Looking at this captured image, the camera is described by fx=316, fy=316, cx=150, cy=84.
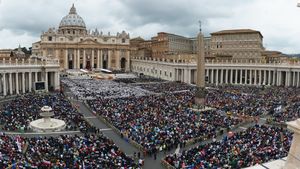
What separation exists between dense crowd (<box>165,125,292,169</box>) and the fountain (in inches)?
511

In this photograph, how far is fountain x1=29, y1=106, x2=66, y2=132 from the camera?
2934 centimetres

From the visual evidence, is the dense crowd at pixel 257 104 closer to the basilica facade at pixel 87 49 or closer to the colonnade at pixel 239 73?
the colonnade at pixel 239 73

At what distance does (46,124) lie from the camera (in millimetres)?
29938

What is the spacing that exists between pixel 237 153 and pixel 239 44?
268ft

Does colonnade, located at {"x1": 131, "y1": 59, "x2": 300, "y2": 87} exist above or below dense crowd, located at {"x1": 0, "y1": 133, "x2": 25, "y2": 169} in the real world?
above

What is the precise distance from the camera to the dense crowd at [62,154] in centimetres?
1823

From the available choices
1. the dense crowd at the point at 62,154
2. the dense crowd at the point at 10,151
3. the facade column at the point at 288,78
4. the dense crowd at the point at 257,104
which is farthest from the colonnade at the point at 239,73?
the dense crowd at the point at 10,151

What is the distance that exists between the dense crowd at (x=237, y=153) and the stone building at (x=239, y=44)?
70281 mm

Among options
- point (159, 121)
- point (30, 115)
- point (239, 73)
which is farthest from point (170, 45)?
point (30, 115)

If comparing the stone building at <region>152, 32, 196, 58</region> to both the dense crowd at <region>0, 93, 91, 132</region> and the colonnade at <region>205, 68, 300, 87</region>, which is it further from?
the dense crowd at <region>0, 93, 91, 132</region>

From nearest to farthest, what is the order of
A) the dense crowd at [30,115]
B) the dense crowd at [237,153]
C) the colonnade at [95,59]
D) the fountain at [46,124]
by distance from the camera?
the dense crowd at [237,153], the fountain at [46,124], the dense crowd at [30,115], the colonnade at [95,59]

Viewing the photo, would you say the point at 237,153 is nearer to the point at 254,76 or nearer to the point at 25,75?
the point at 25,75

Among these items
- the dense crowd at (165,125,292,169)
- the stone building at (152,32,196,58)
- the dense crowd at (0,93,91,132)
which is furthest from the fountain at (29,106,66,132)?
the stone building at (152,32,196,58)

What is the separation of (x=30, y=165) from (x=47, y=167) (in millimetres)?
919
